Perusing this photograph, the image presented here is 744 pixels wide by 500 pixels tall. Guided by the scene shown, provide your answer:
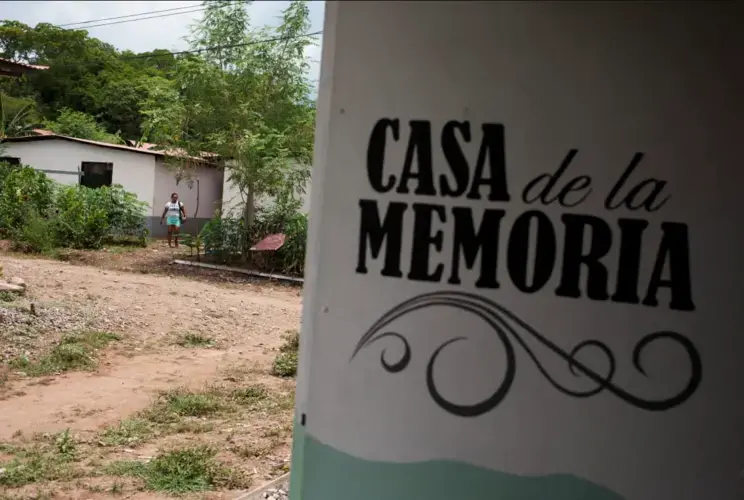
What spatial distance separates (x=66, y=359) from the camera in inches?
261

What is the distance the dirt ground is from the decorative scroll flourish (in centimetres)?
230

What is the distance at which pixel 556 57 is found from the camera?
2107 millimetres

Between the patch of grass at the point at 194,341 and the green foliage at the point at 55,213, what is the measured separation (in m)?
7.20

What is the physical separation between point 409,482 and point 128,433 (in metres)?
3.33

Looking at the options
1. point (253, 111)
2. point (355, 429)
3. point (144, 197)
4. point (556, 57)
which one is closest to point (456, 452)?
point (355, 429)

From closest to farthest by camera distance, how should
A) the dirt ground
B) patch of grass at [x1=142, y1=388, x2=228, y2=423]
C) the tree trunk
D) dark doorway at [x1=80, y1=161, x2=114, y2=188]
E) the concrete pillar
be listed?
the concrete pillar
the dirt ground
patch of grass at [x1=142, y1=388, x2=228, y2=423]
the tree trunk
dark doorway at [x1=80, y1=161, x2=114, y2=188]

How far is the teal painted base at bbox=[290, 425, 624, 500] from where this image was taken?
2.14m

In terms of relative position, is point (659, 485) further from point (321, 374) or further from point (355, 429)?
point (321, 374)

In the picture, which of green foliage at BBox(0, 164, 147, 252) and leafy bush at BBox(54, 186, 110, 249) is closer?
green foliage at BBox(0, 164, 147, 252)

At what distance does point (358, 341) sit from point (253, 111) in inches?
472

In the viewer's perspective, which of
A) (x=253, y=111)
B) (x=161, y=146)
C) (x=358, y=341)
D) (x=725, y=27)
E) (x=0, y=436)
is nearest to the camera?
(x=725, y=27)

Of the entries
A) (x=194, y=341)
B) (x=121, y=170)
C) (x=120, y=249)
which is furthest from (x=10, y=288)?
(x=121, y=170)

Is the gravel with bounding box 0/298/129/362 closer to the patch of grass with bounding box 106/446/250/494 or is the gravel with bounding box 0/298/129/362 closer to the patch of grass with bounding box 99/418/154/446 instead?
the patch of grass with bounding box 99/418/154/446

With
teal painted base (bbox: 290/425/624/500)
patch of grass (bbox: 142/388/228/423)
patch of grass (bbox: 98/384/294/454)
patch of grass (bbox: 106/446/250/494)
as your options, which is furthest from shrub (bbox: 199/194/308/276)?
teal painted base (bbox: 290/425/624/500)
